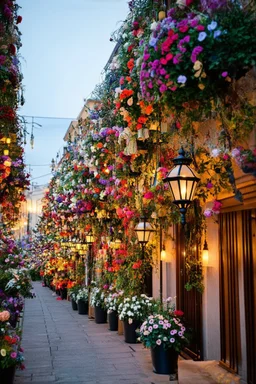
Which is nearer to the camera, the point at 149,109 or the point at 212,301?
the point at 149,109

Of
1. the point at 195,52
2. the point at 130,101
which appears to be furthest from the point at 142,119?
the point at 195,52

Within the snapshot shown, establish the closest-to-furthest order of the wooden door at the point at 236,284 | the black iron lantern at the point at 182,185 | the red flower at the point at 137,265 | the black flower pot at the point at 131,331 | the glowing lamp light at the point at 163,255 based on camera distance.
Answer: the black iron lantern at the point at 182,185, the wooden door at the point at 236,284, the glowing lamp light at the point at 163,255, the red flower at the point at 137,265, the black flower pot at the point at 131,331

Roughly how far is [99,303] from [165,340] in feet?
23.3

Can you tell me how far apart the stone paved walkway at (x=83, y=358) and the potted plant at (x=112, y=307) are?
0.33 meters

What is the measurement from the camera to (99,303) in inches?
594

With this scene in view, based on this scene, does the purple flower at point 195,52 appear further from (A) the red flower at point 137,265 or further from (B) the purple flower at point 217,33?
(A) the red flower at point 137,265

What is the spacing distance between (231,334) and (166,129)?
380 centimetres

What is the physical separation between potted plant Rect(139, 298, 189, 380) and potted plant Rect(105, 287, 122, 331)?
3.78 metres

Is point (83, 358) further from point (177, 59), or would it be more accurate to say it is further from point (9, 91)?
point (177, 59)

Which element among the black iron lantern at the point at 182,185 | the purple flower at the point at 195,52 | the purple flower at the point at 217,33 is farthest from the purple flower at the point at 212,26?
the black iron lantern at the point at 182,185

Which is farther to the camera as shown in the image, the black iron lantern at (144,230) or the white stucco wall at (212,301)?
the black iron lantern at (144,230)

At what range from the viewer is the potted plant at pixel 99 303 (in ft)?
48.7

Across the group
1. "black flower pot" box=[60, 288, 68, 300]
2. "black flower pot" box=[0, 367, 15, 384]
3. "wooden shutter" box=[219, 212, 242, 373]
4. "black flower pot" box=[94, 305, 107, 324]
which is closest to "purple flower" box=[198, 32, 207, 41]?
"wooden shutter" box=[219, 212, 242, 373]

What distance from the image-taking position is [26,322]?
1661 centimetres
